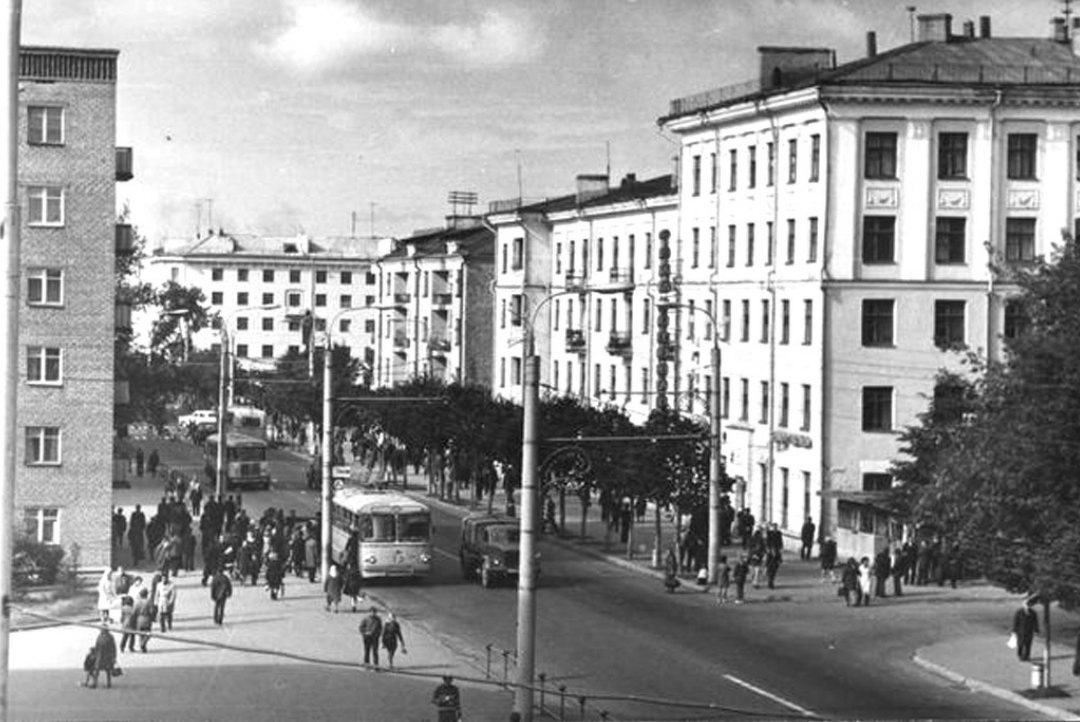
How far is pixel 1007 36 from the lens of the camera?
85.8 feet

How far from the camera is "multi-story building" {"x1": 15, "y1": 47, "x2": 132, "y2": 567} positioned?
19.6m

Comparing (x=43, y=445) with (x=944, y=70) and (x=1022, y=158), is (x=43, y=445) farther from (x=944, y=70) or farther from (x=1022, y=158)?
(x=944, y=70)

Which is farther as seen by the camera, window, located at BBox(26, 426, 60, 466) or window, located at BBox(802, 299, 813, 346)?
window, located at BBox(802, 299, 813, 346)

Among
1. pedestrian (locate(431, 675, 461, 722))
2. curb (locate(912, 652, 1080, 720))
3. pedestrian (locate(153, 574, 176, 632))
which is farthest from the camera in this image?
pedestrian (locate(153, 574, 176, 632))

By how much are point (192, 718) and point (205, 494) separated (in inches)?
472

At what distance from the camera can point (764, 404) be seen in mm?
25172

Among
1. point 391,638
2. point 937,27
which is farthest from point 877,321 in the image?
point 391,638

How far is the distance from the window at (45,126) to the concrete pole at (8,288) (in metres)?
11.0

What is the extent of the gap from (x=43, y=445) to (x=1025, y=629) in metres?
10.5

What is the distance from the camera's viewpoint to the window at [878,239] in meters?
24.5

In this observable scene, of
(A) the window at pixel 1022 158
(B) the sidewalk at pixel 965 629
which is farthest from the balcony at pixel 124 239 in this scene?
(A) the window at pixel 1022 158

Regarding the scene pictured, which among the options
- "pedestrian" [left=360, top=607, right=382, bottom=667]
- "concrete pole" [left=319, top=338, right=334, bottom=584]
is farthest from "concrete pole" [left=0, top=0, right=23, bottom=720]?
"concrete pole" [left=319, top=338, right=334, bottom=584]

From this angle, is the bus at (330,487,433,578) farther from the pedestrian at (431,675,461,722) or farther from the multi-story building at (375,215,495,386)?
the pedestrian at (431,675,461,722)

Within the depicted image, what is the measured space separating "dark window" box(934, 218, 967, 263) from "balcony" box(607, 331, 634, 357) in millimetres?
6376
